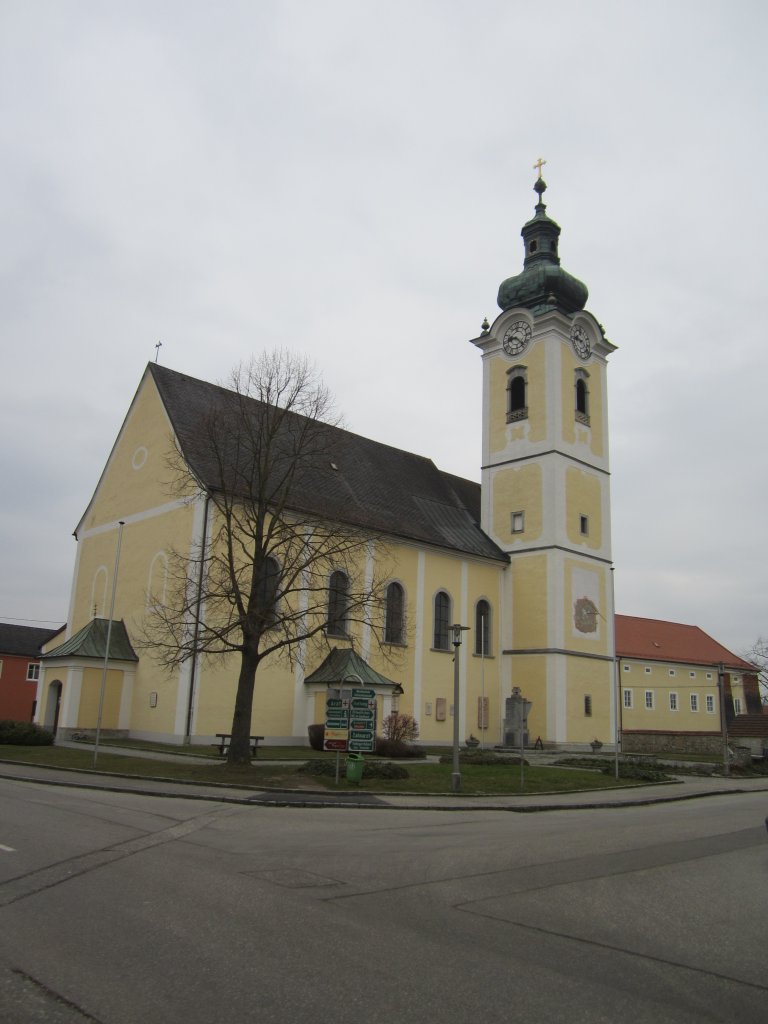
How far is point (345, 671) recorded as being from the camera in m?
32.4

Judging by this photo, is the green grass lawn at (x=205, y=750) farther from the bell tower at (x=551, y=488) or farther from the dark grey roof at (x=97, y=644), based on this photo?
the bell tower at (x=551, y=488)

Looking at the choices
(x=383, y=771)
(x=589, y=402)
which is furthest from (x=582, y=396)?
(x=383, y=771)

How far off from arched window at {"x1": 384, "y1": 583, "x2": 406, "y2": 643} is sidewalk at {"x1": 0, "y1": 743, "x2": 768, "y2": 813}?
15557 mm

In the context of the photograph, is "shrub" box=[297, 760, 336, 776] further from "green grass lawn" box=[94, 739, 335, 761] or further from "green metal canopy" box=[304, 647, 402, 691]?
"green metal canopy" box=[304, 647, 402, 691]

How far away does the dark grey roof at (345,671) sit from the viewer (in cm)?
3225

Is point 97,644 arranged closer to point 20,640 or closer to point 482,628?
point 482,628

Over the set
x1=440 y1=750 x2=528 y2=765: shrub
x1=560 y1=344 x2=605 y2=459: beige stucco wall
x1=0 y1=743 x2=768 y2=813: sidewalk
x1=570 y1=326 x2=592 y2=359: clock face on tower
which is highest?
x1=570 y1=326 x2=592 y2=359: clock face on tower

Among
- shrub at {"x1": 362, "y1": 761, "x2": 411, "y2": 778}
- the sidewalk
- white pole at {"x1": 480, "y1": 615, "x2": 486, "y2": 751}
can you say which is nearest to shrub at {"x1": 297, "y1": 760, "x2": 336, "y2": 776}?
shrub at {"x1": 362, "y1": 761, "x2": 411, "y2": 778}

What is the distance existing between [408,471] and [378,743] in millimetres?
18506

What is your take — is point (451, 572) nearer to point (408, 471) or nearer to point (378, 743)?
point (408, 471)

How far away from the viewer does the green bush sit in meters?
26.9

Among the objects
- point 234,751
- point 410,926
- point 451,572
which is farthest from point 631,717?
point 410,926

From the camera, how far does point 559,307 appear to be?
4400 cm

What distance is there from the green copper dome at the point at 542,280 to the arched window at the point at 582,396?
3457 mm
